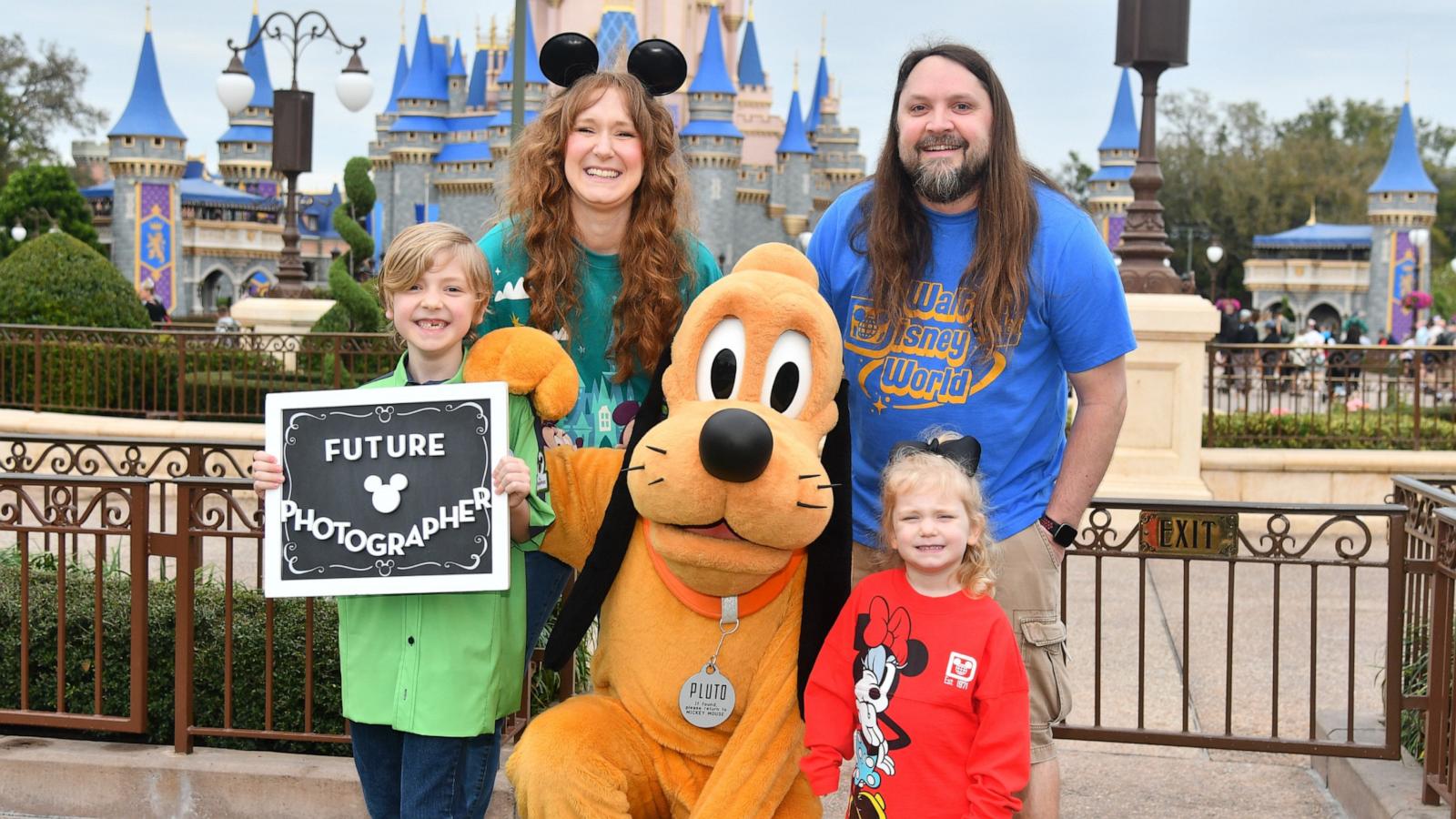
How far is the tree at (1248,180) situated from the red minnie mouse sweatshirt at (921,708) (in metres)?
60.5

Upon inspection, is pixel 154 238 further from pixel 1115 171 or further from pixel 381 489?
pixel 381 489

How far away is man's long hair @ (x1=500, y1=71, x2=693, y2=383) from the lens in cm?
307

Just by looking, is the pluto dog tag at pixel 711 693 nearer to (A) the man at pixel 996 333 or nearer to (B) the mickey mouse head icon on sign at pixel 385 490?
(A) the man at pixel 996 333

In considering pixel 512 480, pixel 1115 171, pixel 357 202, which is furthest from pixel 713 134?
pixel 512 480

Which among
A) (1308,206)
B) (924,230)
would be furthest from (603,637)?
(1308,206)

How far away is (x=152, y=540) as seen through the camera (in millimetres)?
4004

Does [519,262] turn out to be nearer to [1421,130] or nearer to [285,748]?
[285,748]

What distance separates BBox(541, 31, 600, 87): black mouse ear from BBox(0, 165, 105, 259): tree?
4737 centimetres

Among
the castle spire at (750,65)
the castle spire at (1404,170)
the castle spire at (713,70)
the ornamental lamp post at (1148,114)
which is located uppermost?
the castle spire at (750,65)

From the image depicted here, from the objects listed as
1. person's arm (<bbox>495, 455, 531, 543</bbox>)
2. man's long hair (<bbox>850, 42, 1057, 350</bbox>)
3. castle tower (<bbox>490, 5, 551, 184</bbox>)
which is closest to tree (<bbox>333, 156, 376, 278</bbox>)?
man's long hair (<bbox>850, 42, 1057, 350</bbox>)

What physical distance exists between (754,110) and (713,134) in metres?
14.4

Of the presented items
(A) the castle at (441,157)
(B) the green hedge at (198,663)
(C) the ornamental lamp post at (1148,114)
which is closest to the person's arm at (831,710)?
(B) the green hedge at (198,663)

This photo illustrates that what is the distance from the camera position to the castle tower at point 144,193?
48.2 metres

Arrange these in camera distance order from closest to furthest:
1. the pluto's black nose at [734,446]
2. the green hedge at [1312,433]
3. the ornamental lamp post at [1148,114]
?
the pluto's black nose at [734,446] → the ornamental lamp post at [1148,114] → the green hedge at [1312,433]
